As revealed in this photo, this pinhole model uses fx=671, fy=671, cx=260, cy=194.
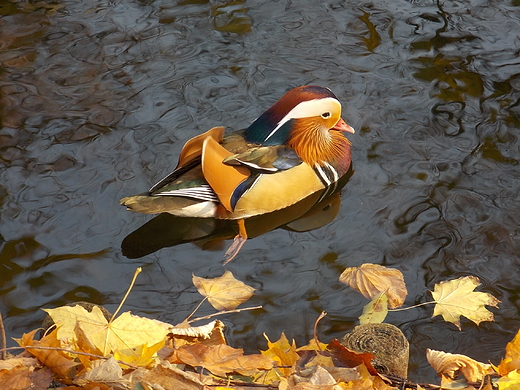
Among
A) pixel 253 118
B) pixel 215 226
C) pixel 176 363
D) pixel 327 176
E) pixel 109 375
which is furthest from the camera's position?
pixel 253 118

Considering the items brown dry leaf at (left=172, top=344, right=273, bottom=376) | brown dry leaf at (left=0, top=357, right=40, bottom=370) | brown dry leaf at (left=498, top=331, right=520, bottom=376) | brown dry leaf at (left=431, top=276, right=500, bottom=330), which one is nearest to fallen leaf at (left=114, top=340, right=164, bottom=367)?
brown dry leaf at (left=172, top=344, right=273, bottom=376)

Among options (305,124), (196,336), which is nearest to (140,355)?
(196,336)

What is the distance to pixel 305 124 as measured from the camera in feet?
15.6

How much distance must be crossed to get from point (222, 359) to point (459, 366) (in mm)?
1085

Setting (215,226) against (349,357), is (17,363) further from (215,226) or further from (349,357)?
(215,226)

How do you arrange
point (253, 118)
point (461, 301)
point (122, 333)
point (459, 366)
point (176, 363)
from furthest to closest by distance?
1. point (253, 118)
2. point (461, 301)
3. point (459, 366)
4. point (176, 363)
5. point (122, 333)

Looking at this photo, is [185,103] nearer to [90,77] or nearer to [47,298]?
[90,77]

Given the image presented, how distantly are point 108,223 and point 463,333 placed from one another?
2.31 meters

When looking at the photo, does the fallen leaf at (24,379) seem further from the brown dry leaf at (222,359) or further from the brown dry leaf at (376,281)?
the brown dry leaf at (376,281)

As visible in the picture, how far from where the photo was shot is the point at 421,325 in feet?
12.1

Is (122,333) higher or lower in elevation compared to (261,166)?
higher

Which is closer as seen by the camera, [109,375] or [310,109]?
[109,375]

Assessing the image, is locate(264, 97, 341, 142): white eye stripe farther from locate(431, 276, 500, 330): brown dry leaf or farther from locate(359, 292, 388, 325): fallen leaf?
locate(431, 276, 500, 330): brown dry leaf

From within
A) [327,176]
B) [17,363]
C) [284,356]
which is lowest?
[327,176]
